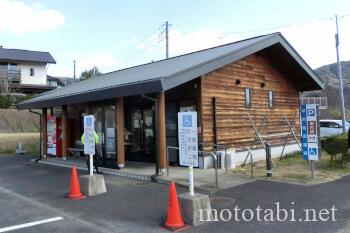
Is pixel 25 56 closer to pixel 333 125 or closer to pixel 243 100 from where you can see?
pixel 333 125

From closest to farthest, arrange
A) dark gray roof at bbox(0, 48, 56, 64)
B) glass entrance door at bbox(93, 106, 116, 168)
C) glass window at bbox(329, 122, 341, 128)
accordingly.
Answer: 1. glass entrance door at bbox(93, 106, 116, 168)
2. glass window at bbox(329, 122, 341, 128)
3. dark gray roof at bbox(0, 48, 56, 64)

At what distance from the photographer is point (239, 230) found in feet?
19.4

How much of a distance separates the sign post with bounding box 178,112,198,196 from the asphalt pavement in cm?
111

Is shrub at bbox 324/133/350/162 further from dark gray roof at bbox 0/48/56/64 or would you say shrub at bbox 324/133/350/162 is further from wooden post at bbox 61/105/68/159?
dark gray roof at bbox 0/48/56/64

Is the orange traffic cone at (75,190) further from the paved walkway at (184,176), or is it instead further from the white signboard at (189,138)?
the white signboard at (189,138)

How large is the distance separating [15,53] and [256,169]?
41.9m

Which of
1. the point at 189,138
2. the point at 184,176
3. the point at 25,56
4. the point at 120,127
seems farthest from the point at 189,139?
the point at 25,56

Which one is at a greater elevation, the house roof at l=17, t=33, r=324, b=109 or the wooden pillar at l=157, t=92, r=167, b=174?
the house roof at l=17, t=33, r=324, b=109

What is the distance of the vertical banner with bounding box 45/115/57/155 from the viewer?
58.1ft

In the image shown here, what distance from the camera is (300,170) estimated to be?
11.7 m

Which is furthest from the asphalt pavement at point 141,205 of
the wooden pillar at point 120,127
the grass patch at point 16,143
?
the grass patch at point 16,143

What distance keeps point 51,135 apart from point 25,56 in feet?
105

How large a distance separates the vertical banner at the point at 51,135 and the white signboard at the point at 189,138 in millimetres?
12061

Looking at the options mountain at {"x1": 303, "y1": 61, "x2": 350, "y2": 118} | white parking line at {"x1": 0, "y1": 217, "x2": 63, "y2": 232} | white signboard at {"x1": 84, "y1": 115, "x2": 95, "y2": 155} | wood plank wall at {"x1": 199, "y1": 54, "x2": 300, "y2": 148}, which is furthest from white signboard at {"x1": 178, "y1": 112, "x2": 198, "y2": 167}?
mountain at {"x1": 303, "y1": 61, "x2": 350, "y2": 118}
